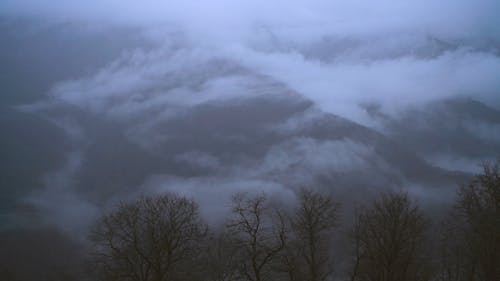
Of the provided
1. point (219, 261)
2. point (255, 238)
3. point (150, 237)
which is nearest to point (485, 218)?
point (255, 238)

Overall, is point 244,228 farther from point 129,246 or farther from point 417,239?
point 417,239

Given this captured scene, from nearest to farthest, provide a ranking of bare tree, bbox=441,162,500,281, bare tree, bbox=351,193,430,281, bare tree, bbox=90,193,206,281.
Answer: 1. bare tree, bbox=90,193,206,281
2. bare tree, bbox=441,162,500,281
3. bare tree, bbox=351,193,430,281

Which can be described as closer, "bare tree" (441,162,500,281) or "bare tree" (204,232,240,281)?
"bare tree" (441,162,500,281)

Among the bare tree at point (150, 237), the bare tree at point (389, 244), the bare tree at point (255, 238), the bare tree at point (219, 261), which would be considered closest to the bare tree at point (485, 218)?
the bare tree at point (389, 244)

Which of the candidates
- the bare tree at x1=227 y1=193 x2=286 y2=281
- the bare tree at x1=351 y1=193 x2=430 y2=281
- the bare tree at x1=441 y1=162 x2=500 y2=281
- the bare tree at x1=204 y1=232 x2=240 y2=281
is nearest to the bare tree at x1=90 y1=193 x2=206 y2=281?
the bare tree at x1=227 y1=193 x2=286 y2=281

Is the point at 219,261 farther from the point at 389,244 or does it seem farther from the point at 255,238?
the point at 389,244

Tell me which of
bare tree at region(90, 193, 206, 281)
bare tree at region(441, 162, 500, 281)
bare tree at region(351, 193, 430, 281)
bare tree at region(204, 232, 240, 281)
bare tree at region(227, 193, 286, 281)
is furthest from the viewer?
bare tree at region(204, 232, 240, 281)

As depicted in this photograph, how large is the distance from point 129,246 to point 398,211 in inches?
768

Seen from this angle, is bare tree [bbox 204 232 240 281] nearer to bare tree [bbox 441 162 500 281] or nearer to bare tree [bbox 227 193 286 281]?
bare tree [bbox 227 193 286 281]

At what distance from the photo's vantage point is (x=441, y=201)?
18175 cm

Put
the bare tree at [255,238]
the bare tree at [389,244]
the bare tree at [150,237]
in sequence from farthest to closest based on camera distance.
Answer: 1. the bare tree at [389,244]
2. the bare tree at [150,237]
3. the bare tree at [255,238]

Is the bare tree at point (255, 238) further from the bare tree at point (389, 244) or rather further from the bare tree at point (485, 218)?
the bare tree at point (485, 218)

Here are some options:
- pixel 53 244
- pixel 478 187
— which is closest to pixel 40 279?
pixel 53 244

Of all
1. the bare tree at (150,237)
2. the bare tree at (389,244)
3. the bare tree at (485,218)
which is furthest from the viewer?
the bare tree at (389,244)
